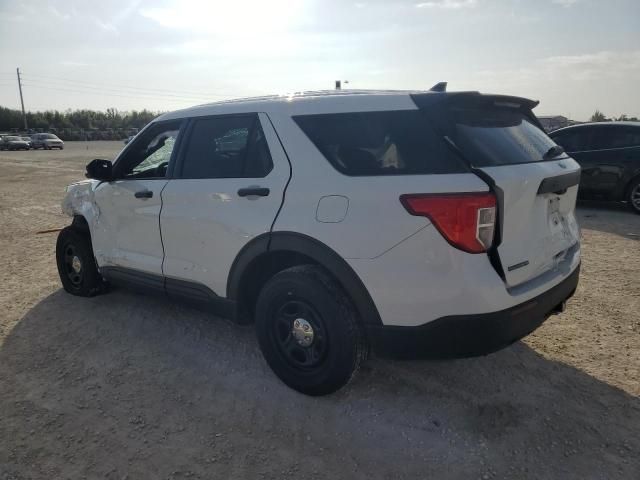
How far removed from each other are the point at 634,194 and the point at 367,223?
25.7 ft

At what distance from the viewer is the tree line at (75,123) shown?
58.8 meters

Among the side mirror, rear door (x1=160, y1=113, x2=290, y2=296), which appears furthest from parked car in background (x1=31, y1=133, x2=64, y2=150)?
rear door (x1=160, y1=113, x2=290, y2=296)

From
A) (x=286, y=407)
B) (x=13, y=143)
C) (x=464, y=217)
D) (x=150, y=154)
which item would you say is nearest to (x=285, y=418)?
(x=286, y=407)

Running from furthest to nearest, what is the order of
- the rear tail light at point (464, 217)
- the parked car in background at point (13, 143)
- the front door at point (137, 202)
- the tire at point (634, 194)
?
the parked car in background at point (13, 143)
the tire at point (634, 194)
the front door at point (137, 202)
the rear tail light at point (464, 217)

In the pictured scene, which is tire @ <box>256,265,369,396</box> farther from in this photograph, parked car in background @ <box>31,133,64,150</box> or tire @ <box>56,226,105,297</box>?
parked car in background @ <box>31,133,64,150</box>

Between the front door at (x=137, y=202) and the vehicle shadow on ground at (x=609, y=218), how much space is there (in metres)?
6.29

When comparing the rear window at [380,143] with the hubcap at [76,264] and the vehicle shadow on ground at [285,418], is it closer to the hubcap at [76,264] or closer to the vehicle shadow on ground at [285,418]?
the vehicle shadow on ground at [285,418]

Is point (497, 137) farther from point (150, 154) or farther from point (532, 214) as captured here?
point (150, 154)

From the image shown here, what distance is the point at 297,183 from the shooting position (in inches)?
107

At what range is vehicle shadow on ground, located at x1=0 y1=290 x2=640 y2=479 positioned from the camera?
232 centimetres

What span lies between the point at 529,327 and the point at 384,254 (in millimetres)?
885

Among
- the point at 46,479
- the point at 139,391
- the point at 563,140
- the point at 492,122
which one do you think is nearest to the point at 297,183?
the point at 492,122

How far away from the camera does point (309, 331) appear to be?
278 centimetres

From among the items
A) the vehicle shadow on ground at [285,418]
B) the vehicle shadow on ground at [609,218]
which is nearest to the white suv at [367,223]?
A: the vehicle shadow on ground at [285,418]
